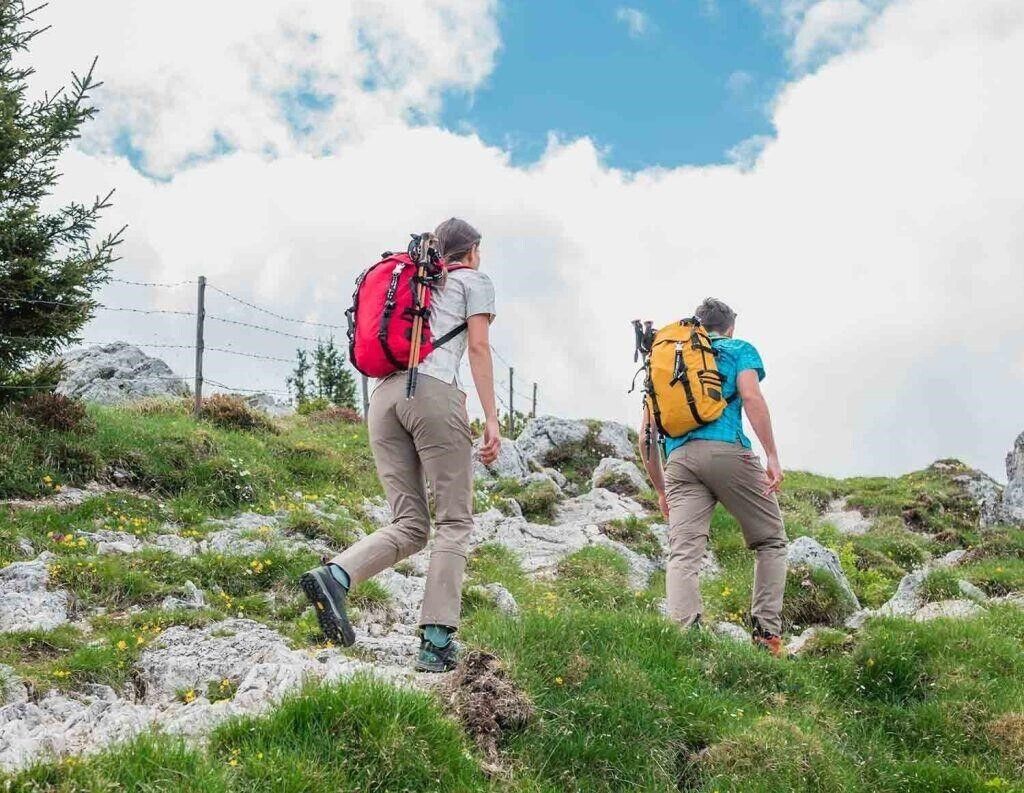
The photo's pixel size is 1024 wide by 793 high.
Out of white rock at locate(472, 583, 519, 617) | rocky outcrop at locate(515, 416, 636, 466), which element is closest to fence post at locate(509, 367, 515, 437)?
rocky outcrop at locate(515, 416, 636, 466)

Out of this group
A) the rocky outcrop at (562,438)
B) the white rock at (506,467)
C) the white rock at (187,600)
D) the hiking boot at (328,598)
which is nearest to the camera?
the hiking boot at (328,598)

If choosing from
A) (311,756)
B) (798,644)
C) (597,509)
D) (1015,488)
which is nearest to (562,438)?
(597,509)

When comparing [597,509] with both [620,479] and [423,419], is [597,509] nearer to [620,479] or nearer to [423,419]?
[620,479]

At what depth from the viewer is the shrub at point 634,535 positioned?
14.1 meters

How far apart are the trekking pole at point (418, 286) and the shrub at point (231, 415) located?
1201 cm

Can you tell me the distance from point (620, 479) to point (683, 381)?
480 inches

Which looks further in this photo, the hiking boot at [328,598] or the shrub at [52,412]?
the shrub at [52,412]

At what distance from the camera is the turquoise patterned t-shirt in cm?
760

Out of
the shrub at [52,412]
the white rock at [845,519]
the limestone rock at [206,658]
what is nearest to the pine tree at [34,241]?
the shrub at [52,412]

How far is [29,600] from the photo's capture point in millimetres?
7938

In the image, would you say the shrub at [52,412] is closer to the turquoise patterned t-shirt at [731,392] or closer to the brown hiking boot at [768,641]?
the turquoise patterned t-shirt at [731,392]

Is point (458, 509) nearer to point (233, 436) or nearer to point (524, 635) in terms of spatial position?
point (524, 635)

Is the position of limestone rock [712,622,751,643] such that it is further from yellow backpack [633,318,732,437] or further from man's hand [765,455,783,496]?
yellow backpack [633,318,732,437]

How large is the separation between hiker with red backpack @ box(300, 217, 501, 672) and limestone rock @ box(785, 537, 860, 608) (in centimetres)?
621
